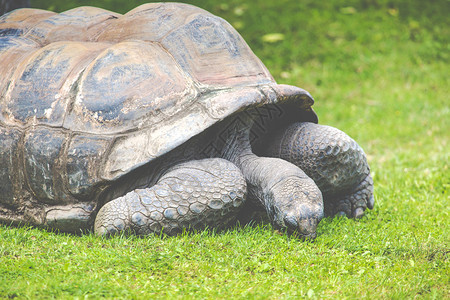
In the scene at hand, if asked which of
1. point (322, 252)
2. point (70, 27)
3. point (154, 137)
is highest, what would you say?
point (70, 27)

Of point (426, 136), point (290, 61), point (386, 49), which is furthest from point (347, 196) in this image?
point (386, 49)

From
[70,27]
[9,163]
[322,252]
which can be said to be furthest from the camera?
[70,27]

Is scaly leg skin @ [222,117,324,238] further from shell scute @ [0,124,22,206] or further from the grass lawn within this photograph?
shell scute @ [0,124,22,206]

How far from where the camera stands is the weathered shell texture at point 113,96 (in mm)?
3621

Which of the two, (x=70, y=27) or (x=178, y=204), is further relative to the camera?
(x=70, y=27)

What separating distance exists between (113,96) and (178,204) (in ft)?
2.85

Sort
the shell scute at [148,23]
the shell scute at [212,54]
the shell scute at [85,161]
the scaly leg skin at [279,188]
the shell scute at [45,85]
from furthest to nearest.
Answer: the shell scute at [148,23]
the shell scute at [212,54]
the shell scute at [45,85]
the shell scute at [85,161]
the scaly leg skin at [279,188]

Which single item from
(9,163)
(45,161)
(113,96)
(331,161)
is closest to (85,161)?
(45,161)

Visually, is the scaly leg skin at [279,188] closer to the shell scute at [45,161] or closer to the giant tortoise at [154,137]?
the giant tortoise at [154,137]

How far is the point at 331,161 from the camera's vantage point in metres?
4.04

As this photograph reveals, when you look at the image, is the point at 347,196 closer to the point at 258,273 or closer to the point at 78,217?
the point at 258,273

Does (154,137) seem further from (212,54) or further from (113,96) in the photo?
(212,54)

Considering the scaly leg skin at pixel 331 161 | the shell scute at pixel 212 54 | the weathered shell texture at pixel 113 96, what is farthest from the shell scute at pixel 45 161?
the scaly leg skin at pixel 331 161

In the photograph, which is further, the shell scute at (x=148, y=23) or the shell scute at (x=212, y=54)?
the shell scute at (x=148, y=23)
